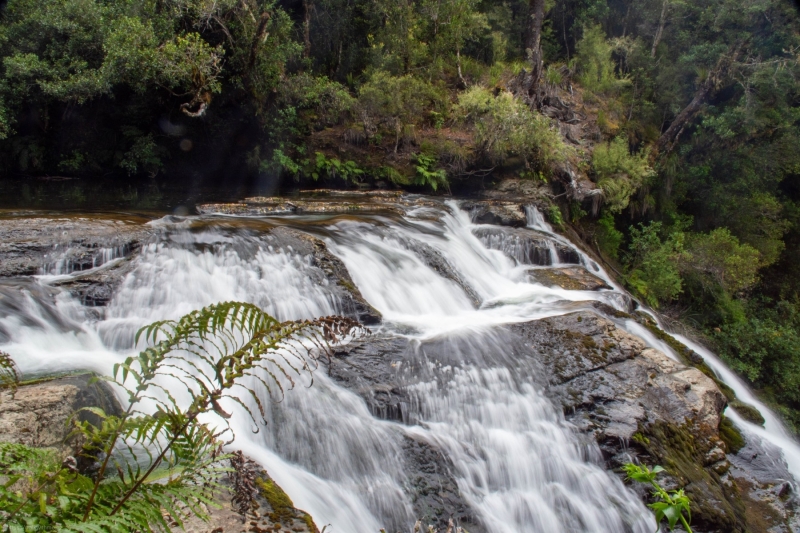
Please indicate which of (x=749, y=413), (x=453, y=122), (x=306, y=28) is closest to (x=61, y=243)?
(x=749, y=413)

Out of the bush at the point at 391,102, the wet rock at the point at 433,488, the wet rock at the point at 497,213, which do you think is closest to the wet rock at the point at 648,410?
the wet rock at the point at 433,488

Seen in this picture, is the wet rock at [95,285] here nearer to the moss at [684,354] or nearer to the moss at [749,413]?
the moss at [684,354]

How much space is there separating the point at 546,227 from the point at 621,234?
3443 mm

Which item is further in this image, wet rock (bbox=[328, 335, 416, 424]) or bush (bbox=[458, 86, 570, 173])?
bush (bbox=[458, 86, 570, 173])

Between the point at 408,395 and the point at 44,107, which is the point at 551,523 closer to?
the point at 408,395

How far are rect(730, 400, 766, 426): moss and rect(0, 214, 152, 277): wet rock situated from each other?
9.57 meters

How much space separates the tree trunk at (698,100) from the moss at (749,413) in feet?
38.0

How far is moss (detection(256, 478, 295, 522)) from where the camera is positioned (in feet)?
11.7

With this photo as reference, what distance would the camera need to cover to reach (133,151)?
51.5ft

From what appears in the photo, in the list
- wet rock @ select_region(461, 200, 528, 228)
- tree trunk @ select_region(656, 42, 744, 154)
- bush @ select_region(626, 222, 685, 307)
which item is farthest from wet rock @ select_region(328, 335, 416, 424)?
tree trunk @ select_region(656, 42, 744, 154)

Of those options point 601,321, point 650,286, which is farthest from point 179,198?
point 650,286

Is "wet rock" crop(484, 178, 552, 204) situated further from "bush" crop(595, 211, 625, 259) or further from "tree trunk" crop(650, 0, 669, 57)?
"tree trunk" crop(650, 0, 669, 57)

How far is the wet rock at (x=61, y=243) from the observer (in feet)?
23.2

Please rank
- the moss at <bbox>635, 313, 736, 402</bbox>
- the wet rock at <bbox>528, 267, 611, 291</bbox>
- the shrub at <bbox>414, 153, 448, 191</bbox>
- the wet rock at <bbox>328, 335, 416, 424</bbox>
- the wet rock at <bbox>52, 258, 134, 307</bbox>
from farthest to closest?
the shrub at <bbox>414, 153, 448, 191</bbox> → the wet rock at <bbox>528, 267, 611, 291</bbox> → the moss at <bbox>635, 313, 736, 402</bbox> → the wet rock at <bbox>52, 258, 134, 307</bbox> → the wet rock at <bbox>328, 335, 416, 424</bbox>
